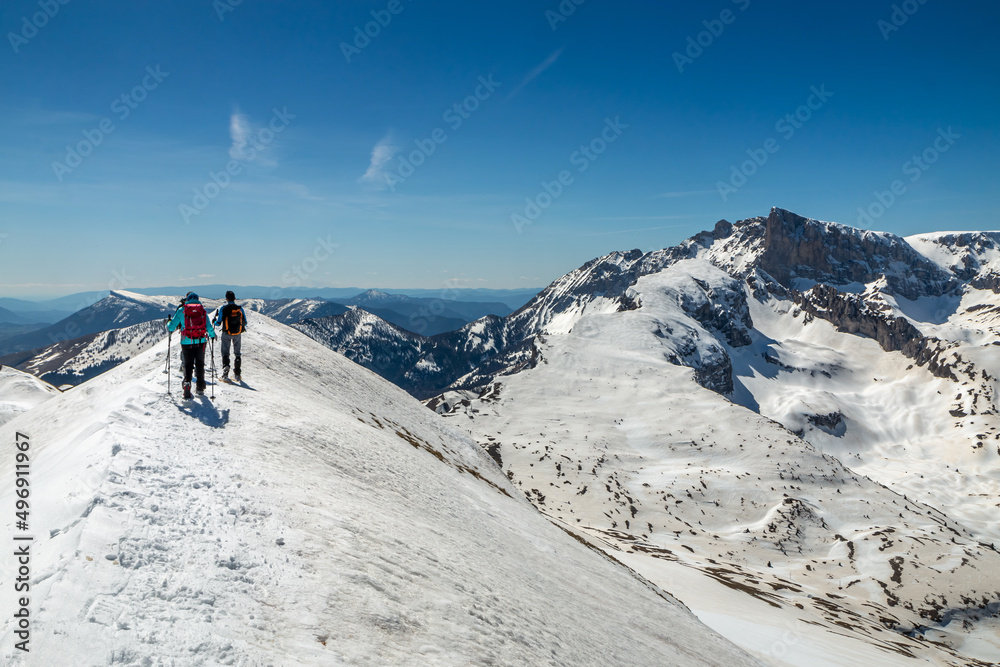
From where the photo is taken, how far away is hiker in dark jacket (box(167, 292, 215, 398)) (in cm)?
1744

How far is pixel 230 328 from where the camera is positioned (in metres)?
22.6

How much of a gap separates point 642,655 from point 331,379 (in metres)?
23.7

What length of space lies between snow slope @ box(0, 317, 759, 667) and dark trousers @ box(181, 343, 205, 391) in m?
0.93

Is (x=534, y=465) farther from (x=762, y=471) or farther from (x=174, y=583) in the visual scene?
(x=174, y=583)

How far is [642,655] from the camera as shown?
15875mm

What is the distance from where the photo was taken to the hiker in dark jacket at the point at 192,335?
17438 mm

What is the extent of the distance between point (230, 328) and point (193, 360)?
5.23 meters

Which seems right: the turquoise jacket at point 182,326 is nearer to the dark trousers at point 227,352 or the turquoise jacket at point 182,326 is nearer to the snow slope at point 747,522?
the dark trousers at point 227,352

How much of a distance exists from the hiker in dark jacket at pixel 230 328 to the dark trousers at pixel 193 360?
4.14 meters

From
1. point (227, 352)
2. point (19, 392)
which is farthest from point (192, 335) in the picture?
point (19, 392)

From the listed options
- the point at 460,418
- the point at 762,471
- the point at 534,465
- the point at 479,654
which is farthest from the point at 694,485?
the point at 479,654

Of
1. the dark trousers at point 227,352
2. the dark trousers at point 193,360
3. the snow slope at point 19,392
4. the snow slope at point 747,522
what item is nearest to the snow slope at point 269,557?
the dark trousers at point 193,360

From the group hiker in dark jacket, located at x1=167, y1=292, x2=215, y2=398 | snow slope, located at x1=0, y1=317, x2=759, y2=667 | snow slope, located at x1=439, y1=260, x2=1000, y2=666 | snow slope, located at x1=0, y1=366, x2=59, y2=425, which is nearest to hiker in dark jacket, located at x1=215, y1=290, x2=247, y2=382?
Answer: snow slope, located at x1=0, y1=317, x2=759, y2=667

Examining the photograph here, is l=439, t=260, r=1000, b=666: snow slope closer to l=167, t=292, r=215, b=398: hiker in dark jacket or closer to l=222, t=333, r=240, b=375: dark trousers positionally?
l=222, t=333, r=240, b=375: dark trousers
